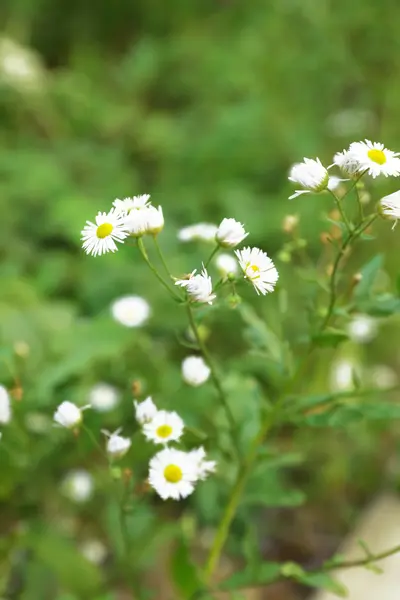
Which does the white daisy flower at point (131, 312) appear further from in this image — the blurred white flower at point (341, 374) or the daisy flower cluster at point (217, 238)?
the blurred white flower at point (341, 374)

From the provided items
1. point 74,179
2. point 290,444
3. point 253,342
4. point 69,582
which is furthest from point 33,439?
point 74,179

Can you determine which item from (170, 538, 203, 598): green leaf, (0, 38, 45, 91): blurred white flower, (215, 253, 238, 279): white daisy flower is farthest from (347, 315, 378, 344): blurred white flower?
(0, 38, 45, 91): blurred white flower

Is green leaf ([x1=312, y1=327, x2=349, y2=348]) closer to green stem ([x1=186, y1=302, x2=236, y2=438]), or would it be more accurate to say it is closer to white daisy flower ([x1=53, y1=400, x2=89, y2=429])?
green stem ([x1=186, y1=302, x2=236, y2=438])

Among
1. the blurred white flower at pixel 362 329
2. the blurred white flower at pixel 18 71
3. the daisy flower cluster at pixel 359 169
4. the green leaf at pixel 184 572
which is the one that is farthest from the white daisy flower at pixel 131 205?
the blurred white flower at pixel 18 71

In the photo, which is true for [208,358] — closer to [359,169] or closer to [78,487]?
[359,169]

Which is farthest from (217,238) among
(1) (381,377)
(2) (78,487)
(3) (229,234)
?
(1) (381,377)
